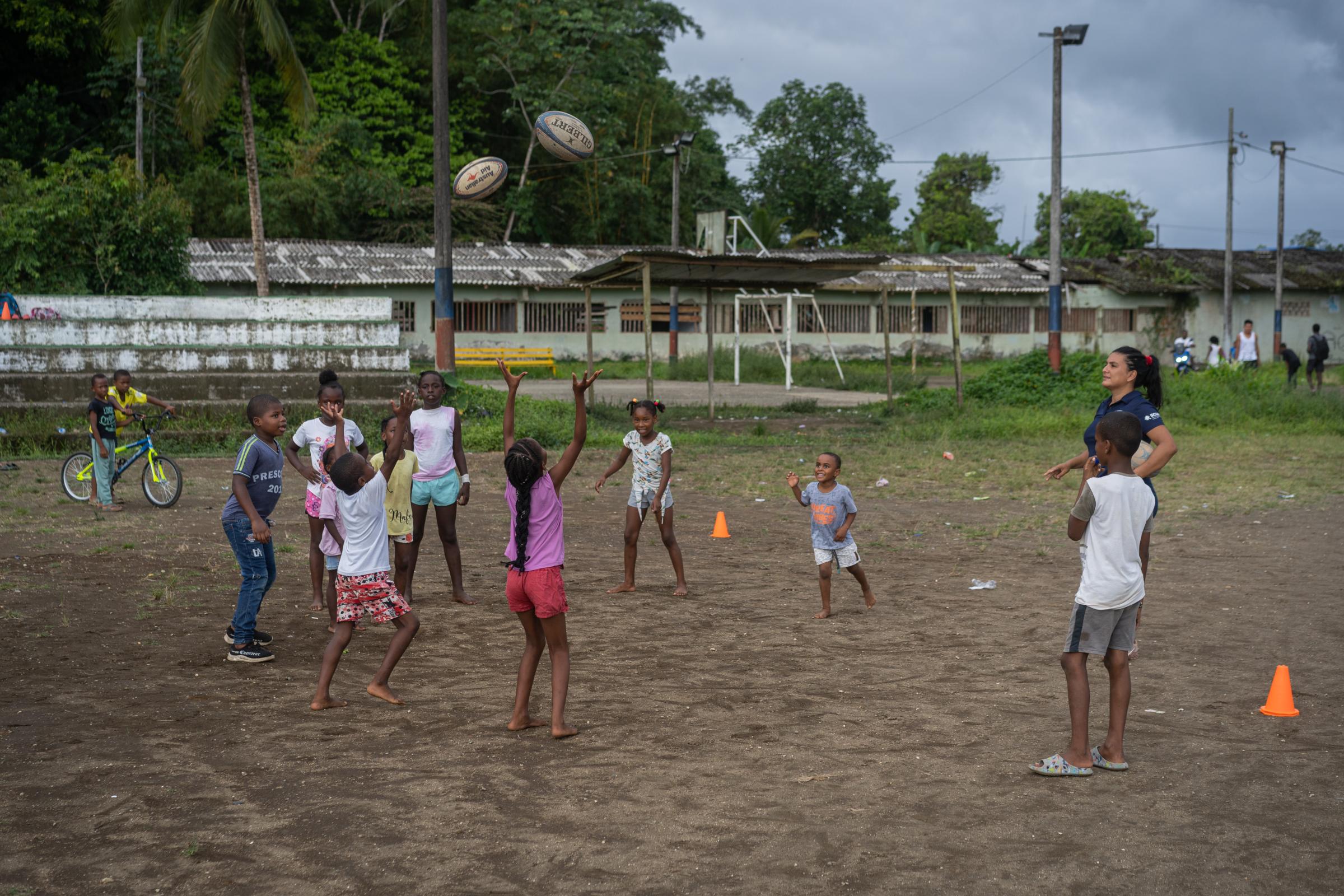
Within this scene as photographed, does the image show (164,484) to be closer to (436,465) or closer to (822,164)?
(436,465)

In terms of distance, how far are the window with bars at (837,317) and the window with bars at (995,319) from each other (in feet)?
11.6

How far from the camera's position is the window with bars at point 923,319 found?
41031 millimetres

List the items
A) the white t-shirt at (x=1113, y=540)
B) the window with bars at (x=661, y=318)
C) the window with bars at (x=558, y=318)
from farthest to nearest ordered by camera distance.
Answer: the window with bars at (x=661, y=318) → the window with bars at (x=558, y=318) → the white t-shirt at (x=1113, y=540)

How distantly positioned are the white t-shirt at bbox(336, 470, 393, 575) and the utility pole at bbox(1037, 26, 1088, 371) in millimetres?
18309

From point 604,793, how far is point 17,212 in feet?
62.4

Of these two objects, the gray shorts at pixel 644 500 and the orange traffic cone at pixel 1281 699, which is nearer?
the orange traffic cone at pixel 1281 699

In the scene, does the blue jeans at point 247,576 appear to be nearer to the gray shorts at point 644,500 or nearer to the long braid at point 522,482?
the long braid at point 522,482

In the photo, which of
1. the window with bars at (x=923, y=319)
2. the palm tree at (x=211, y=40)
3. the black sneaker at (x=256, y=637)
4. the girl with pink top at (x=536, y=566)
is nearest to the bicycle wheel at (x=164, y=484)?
the black sneaker at (x=256, y=637)

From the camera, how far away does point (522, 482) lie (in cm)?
507

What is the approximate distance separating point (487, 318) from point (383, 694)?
31.2m

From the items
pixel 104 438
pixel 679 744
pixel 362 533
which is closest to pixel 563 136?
pixel 104 438

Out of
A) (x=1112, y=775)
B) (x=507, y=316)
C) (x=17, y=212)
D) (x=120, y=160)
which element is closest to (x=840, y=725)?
(x=1112, y=775)

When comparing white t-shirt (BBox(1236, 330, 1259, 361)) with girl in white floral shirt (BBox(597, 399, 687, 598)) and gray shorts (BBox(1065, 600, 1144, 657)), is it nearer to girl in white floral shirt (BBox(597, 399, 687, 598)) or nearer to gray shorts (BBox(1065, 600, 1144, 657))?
girl in white floral shirt (BBox(597, 399, 687, 598))

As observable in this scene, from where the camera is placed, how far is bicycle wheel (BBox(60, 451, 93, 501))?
464 inches
